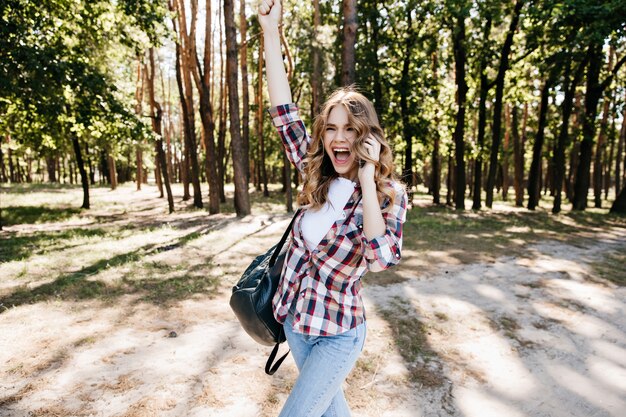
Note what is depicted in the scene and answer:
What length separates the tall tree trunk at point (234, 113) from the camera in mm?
12719

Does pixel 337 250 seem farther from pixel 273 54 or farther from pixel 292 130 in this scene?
pixel 273 54

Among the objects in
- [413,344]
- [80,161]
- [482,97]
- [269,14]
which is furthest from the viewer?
[482,97]

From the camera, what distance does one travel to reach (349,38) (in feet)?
29.7

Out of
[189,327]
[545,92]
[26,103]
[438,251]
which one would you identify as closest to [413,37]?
[545,92]

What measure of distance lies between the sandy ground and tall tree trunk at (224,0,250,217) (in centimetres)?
748

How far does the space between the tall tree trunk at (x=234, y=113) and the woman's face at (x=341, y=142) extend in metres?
11.5

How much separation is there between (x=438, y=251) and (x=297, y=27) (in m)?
12.8

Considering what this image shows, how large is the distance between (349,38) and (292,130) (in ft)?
24.9

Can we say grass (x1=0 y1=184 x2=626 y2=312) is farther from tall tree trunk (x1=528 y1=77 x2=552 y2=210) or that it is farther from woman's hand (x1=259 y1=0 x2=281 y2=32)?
woman's hand (x1=259 y1=0 x2=281 y2=32)

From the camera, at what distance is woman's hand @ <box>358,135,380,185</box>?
5.86 ft

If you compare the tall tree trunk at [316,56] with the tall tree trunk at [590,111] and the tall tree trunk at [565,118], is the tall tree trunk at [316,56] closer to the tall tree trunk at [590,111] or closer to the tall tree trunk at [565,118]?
the tall tree trunk at [565,118]

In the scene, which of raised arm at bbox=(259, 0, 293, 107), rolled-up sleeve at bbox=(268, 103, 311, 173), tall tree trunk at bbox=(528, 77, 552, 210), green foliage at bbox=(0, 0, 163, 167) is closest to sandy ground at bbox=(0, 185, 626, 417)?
rolled-up sleeve at bbox=(268, 103, 311, 173)

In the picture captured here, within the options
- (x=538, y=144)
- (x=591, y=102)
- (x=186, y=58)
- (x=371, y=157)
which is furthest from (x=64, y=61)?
(x=591, y=102)

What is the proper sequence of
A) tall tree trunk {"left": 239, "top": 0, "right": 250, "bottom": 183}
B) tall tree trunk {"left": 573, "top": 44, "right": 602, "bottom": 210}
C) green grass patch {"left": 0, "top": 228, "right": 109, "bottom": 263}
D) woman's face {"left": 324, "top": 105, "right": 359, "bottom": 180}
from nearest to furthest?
woman's face {"left": 324, "top": 105, "right": 359, "bottom": 180} < green grass patch {"left": 0, "top": 228, "right": 109, "bottom": 263} < tall tree trunk {"left": 239, "top": 0, "right": 250, "bottom": 183} < tall tree trunk {"left": 573, "top": 44, "right": 602, "bottom": 210}
